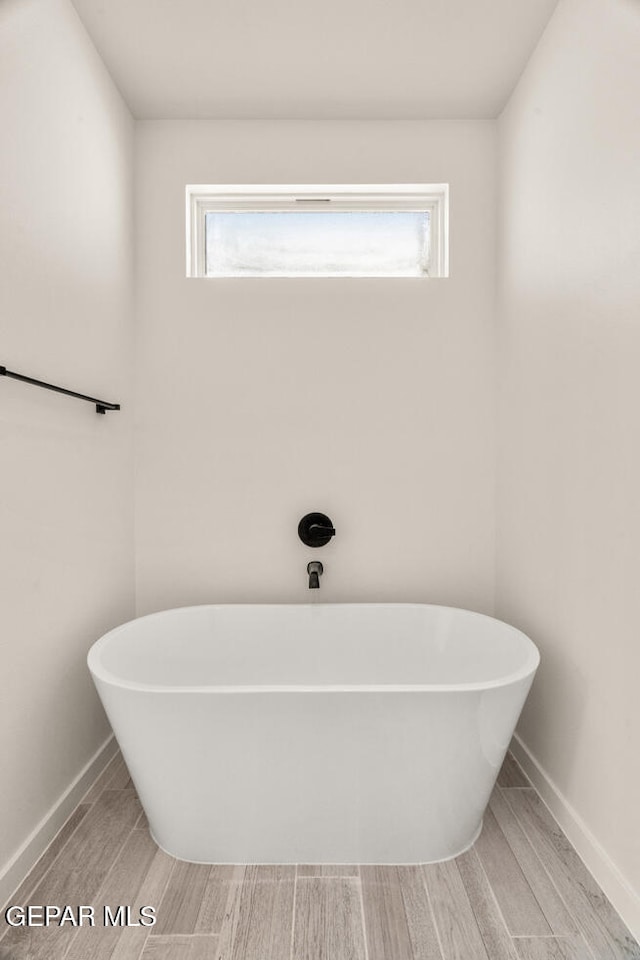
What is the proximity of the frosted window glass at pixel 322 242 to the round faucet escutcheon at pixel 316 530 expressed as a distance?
1069 mm

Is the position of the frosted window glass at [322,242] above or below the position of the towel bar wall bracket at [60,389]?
above

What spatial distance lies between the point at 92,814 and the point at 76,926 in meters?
0.44

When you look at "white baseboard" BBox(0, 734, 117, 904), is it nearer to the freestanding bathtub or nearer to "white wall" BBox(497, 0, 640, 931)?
the freestanding bathtub

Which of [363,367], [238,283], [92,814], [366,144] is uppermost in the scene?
[366,144]

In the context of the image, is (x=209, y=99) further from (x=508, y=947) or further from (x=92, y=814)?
(x=508, y=947)

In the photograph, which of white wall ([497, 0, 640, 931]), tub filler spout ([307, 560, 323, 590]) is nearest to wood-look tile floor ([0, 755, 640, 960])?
white wall ([497, 0, 640, 931])

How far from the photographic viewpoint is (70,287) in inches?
70.7

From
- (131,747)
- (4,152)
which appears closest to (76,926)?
(131,747)

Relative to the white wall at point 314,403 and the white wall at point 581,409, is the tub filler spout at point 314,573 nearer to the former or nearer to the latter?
the white wall at point 314,403

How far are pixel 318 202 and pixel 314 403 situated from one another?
88 centimetres

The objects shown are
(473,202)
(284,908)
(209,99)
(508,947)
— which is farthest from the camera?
(473,202)

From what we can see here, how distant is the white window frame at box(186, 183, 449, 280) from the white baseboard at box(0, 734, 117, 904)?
1.93 m

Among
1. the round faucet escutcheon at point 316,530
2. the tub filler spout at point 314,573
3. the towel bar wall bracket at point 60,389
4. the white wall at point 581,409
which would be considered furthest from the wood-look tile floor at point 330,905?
the towel bar wall bracket at point 60,389

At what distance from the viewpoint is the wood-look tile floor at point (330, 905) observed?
4.12 ft
